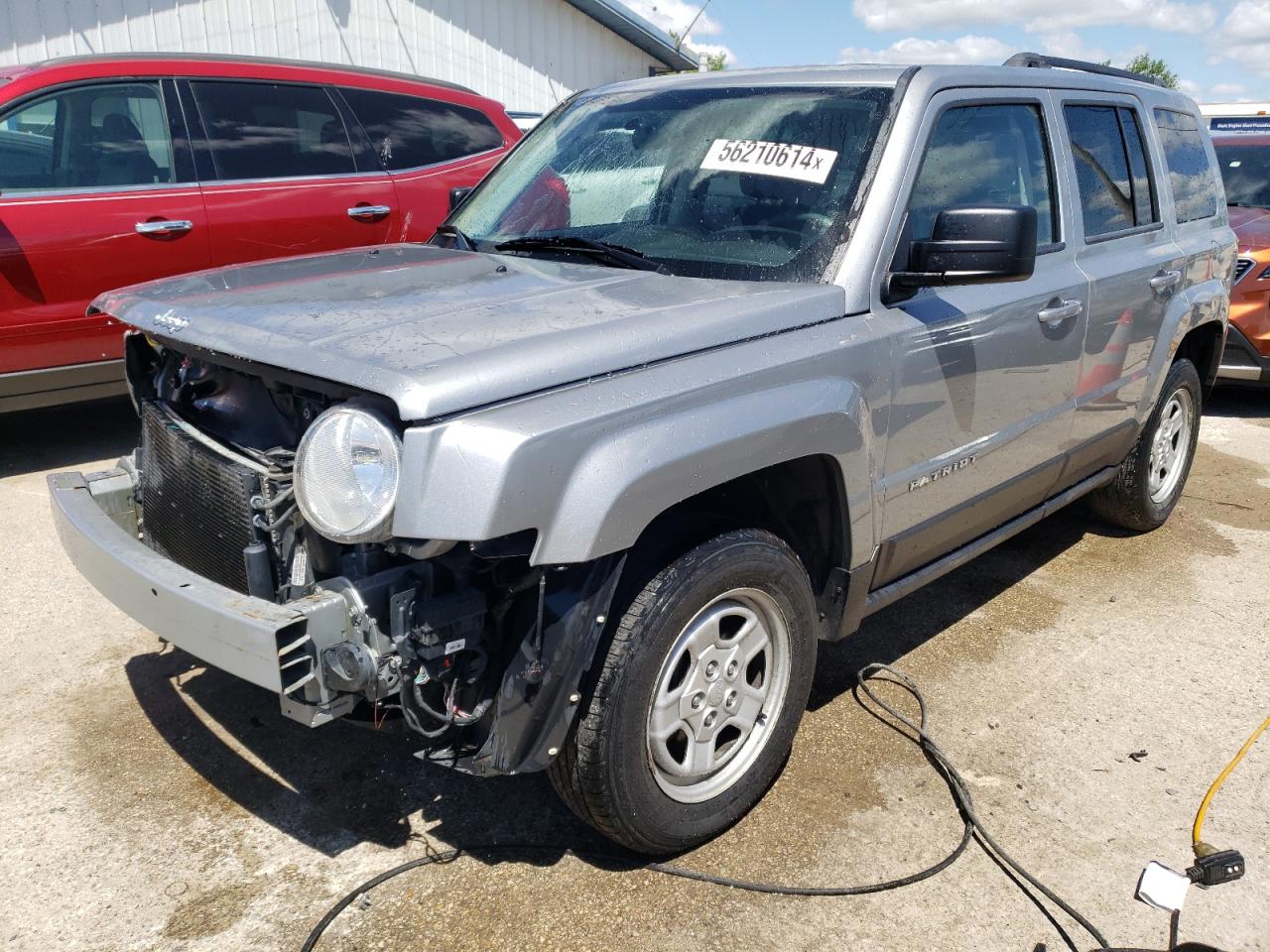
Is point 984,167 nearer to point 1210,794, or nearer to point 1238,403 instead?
point 1210,794

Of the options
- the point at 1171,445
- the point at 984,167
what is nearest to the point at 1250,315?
the point at 1171,445

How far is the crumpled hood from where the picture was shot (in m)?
2.09

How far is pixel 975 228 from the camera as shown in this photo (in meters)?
Result: 2.66

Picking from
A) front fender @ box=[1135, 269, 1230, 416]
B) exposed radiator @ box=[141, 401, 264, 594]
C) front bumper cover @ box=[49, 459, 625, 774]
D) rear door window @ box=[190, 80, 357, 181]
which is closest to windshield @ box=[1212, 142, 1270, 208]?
front fender @ box=[1135, 269, 1230, 416]

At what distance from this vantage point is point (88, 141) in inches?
212

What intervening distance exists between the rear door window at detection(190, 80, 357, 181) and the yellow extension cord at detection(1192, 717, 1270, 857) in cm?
538

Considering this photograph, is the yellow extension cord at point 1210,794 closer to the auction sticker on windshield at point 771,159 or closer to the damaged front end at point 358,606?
the damaged front end at point 358,606

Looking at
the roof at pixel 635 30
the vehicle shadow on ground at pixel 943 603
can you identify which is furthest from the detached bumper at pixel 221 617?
the roof at pixel 635 30

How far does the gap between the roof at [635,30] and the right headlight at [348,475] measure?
13.0 metres

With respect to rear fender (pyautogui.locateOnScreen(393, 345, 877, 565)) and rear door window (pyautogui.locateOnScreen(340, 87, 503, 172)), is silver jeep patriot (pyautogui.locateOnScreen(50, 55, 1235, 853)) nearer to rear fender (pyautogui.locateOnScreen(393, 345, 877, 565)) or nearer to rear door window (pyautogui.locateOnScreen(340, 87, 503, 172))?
rear fender (pyautogui.locateOnScreen(393, 345, 877, 565))

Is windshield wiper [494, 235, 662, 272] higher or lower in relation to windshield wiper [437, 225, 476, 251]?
higher

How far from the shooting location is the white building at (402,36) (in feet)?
29.8

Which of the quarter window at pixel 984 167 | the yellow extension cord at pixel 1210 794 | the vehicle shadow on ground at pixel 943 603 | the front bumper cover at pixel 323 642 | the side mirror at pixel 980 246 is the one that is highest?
the quarter window at pixel 984 167

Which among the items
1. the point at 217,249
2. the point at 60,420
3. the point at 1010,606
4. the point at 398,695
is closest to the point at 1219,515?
the point at 1010,606
